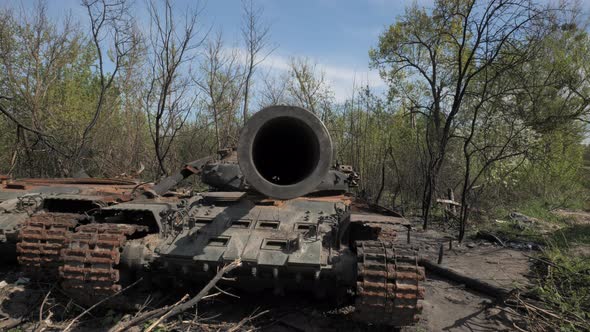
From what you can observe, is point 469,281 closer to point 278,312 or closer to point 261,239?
point 278,312

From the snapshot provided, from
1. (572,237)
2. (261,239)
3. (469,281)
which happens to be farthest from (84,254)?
(572,237)

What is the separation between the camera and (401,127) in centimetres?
2020

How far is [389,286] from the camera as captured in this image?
3.87m

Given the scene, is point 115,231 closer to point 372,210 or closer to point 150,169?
point 372,210

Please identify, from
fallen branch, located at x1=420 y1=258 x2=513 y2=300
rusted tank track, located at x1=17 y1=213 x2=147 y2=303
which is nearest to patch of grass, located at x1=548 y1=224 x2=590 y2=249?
fallen branch, located at x1=420 y1=258 x2=513 y2=300

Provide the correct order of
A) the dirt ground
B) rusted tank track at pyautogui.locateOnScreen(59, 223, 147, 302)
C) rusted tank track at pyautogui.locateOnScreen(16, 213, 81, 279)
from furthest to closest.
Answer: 1. rusted tank track at pyautogui.locateOnScreen(16, 213, 81, 279)
2. the dirt ground
3. rusted tank track at pyautogui.locateOnScreen(59, 223, 147, 302)

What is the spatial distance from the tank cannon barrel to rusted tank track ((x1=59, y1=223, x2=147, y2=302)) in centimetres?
170

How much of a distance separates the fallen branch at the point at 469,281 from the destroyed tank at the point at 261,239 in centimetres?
178

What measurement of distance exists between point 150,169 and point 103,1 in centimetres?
829

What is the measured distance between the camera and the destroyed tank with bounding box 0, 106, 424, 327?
3.92 metres

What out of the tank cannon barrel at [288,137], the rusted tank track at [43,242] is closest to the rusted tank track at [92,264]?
the rusted tank track at [43,242]

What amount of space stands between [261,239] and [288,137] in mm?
1281

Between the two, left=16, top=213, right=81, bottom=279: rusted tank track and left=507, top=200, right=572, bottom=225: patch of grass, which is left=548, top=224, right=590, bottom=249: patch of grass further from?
left=16, top=213, right=81, bottom=279: rusted tank track

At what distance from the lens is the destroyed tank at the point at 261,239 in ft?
12.9
